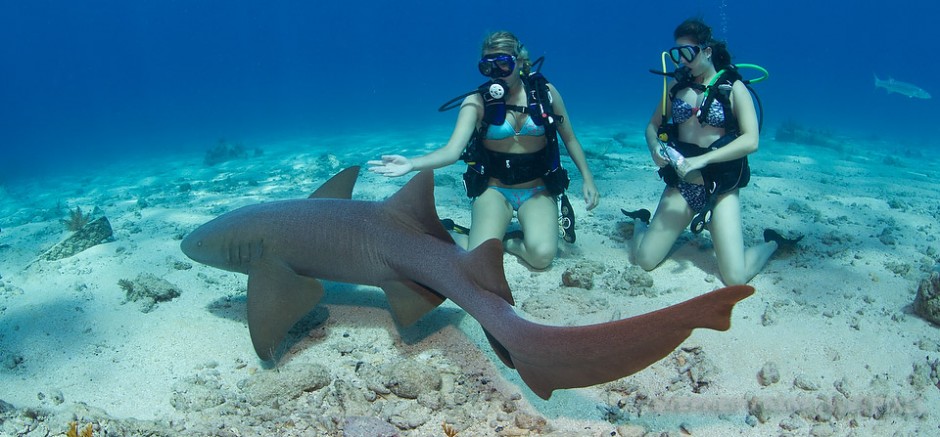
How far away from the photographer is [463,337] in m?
3.42

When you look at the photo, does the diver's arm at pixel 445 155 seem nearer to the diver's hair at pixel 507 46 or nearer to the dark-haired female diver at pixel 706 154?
the diver's hair at pixel 507 46

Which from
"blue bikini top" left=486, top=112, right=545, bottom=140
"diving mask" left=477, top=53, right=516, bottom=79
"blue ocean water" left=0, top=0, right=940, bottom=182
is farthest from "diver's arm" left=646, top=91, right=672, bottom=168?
"blue ocean water" left=0, top=0, right=940, bottom=182

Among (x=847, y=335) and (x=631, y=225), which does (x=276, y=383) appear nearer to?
(x=847, y=335)

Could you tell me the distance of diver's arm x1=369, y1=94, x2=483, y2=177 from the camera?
12.1 feet

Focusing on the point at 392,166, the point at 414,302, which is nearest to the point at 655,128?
the point at 392,166

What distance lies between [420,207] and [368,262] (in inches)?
23.0

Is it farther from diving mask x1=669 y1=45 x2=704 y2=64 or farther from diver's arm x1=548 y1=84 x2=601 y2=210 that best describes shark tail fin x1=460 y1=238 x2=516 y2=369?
diving mask x1=669 y1=45 x2=704 y2=64

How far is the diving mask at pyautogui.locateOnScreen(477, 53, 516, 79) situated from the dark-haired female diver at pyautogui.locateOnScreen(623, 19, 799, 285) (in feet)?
4.95

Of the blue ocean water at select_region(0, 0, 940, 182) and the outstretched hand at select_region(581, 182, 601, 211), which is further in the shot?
the blue ocean water at select_region(0, 0, 940, 182)

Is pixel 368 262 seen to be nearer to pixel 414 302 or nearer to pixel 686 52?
pixel 414 302

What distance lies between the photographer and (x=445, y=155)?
4305mm

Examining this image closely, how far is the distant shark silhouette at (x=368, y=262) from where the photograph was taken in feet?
8.14

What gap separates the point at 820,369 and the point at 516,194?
316 cm

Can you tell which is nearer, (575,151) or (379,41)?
(575,151)
